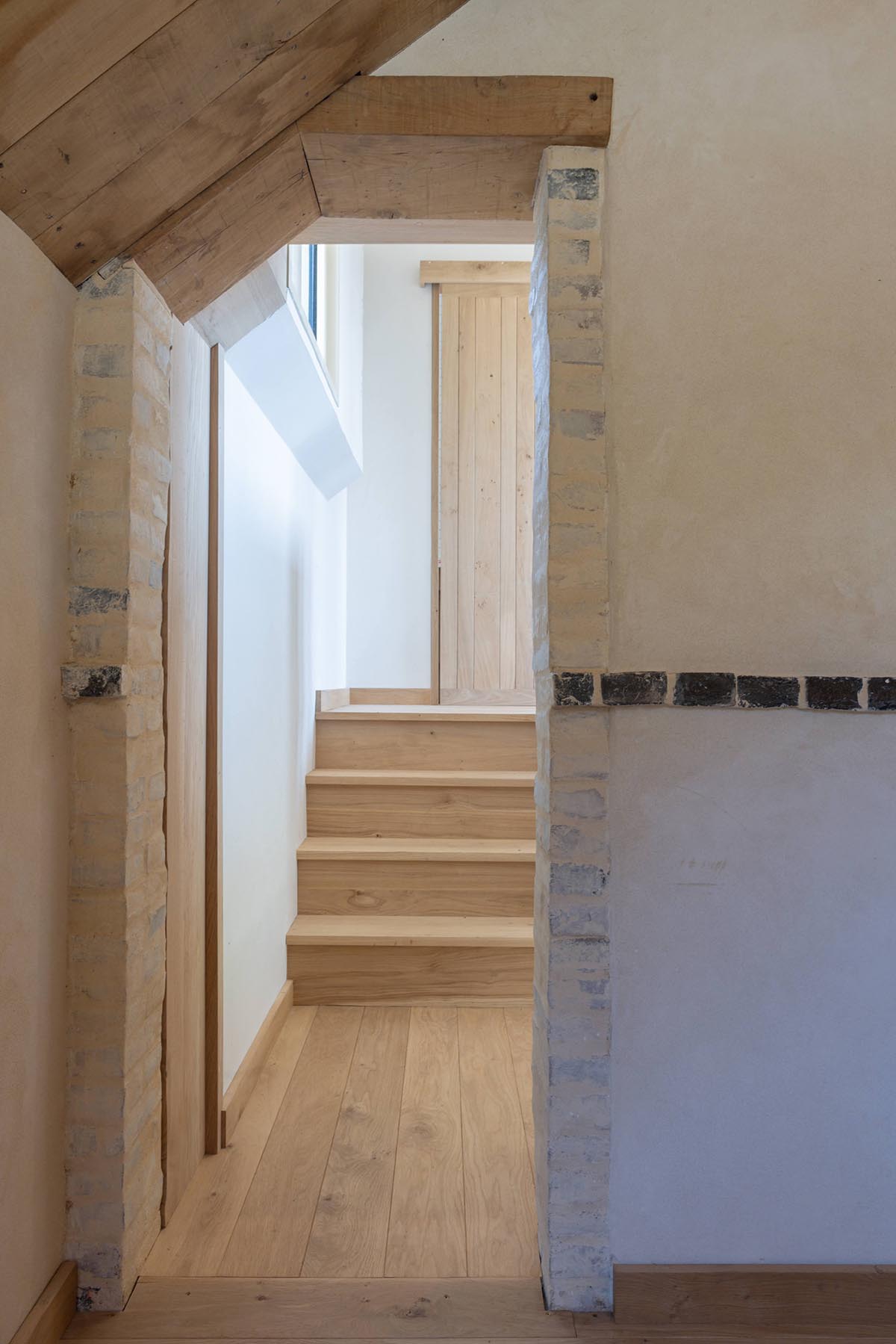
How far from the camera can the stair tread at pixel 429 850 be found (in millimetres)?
3352

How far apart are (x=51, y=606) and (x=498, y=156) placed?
44.8 inches

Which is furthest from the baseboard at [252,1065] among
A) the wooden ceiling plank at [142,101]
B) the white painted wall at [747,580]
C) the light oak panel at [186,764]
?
the wooden ceiling plank at [142,101]

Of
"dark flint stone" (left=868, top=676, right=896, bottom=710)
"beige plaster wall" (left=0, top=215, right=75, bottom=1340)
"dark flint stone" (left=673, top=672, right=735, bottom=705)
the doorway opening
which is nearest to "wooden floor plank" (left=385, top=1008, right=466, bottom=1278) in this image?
the doorway opening

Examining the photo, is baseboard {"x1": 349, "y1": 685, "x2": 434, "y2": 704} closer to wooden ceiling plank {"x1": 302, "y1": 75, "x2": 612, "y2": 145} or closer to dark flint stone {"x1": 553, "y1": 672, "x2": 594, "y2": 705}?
dark flint stone {"x1": 553, "y1": 672, "x2": 594, "y2": 705}

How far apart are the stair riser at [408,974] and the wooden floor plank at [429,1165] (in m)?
0.15

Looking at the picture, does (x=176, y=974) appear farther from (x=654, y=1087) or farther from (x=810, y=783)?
(x=810, y=783)

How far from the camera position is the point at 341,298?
4480 millimetres

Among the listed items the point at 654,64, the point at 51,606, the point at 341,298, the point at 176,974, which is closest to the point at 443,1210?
the point at 176,974

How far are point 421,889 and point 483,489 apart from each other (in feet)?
8.48

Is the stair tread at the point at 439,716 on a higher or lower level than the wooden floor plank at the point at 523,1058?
higher

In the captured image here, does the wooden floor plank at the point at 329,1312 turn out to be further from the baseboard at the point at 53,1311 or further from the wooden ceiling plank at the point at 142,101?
the wooden ceiling plank at the point at 142,101

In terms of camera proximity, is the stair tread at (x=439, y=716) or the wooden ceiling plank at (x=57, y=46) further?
the stair tread at (x=439, y=716)

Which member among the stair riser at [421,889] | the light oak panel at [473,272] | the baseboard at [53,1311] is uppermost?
the light oak panel at [473,272]

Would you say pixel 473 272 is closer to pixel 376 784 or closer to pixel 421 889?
pixel 376 784
